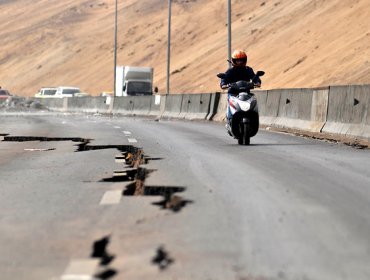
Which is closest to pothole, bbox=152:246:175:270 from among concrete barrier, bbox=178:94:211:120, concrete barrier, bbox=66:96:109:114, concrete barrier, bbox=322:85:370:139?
concrete barrier, bbox=322:85:370:139

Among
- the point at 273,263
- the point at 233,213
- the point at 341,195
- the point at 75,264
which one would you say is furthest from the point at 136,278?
the point at 341,195

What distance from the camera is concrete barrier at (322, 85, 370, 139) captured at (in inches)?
739

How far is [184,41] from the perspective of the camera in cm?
8994

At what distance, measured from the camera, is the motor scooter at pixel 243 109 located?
646 inches

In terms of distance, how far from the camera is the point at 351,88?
A: 65.0ft

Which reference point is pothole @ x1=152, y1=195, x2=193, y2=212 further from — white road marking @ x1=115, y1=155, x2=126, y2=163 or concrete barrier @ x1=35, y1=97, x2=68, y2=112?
concrete barrier @ x1=35, y1=97, x2=68, y2=112

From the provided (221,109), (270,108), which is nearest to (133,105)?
(221,109)

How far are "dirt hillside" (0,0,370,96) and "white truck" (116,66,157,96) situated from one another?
317 inches

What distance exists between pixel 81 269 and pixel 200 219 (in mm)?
2042

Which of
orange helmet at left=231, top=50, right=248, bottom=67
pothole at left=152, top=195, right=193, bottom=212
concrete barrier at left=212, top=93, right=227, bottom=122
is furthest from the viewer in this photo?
concrete barrier at left=212, top=93, right=227, bottom=122

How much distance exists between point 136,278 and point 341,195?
4.24 meters

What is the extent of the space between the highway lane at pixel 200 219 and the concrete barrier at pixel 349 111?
5519 mm

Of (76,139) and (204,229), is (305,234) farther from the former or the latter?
(76,139)

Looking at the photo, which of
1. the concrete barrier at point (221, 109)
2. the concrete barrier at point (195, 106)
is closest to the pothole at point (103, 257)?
the concrete barrier at point (221, 109)
